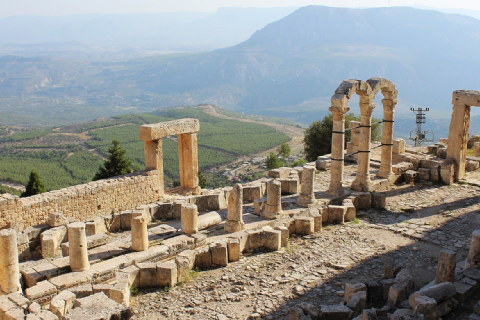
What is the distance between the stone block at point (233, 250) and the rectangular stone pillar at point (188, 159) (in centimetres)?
743

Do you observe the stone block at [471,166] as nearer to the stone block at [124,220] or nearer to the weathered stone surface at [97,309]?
the stone block at [124,220]

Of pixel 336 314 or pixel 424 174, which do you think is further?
pixel 424 174

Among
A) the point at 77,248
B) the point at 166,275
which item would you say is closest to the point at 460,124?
the point at 166,275

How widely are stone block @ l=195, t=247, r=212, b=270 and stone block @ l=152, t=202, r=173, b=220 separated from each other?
4.18 metres

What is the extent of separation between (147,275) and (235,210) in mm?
3828

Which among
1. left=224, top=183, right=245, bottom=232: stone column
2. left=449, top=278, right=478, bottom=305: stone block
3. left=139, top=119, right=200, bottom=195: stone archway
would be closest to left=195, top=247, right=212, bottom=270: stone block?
left=224, top=183, right=245, bottom=232: stone column

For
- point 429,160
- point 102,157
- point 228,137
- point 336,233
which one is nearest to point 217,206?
point 336,233

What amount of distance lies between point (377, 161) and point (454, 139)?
436 cm

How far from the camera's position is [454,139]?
813 inches

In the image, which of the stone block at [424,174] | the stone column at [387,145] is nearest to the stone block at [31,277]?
the stone column at [387,145]

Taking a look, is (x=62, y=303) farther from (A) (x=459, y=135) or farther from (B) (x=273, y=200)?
(A) (x=459, y=135)

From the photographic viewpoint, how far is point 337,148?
17.4 meters

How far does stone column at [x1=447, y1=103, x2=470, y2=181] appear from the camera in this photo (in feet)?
65.7

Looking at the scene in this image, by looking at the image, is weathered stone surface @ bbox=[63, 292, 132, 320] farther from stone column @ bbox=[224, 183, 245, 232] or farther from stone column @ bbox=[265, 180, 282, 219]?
stone column @ bbox=[265, 180, 282, 219]
